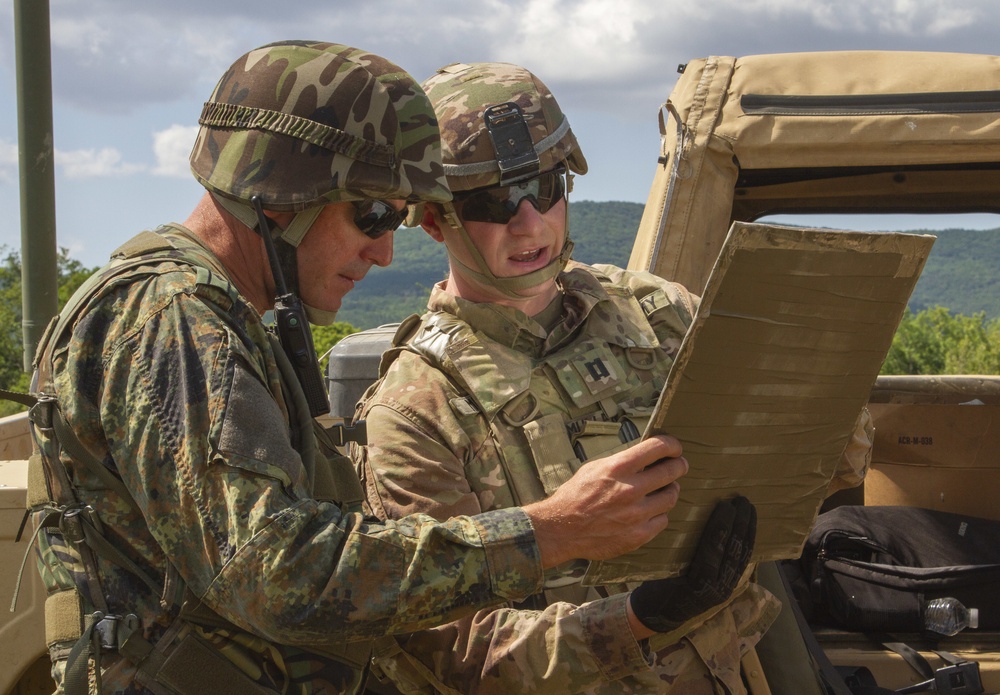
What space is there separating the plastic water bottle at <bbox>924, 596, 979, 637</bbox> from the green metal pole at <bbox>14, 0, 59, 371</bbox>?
3.40 metres

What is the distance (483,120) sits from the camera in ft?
9.10

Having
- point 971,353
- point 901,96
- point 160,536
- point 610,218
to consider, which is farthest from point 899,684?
point 610,218

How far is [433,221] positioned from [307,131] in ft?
3.09

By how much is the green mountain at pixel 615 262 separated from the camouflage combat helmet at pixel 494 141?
34.2m

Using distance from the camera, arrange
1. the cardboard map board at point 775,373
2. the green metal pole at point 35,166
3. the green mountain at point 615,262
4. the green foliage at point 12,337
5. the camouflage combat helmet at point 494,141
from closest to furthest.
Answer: the cardboard map board at point 775,373 → the camouflage combat helmet at point 494,141 → the green metal pole at point 35,166 → the green foliage at point 12,337 → the green mountain at point 615,262

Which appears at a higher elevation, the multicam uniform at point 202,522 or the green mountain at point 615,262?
the multicam uniform at point 202,522

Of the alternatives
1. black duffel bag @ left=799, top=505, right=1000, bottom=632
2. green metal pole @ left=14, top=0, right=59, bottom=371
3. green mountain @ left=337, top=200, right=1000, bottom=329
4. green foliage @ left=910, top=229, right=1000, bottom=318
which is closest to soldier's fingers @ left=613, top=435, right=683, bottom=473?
black duffel bag @ left=799, top=505, right=1000, bottom=632

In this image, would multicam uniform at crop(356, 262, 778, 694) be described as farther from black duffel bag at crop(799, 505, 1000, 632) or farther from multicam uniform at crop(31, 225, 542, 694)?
black duffel bag at crop(799, 505, 1000, 632)

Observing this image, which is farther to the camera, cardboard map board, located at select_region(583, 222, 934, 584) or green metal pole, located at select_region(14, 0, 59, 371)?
green metal pole, located at select_region(14, 0, 59, 371)

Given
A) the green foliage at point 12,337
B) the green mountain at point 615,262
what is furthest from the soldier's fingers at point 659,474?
the green mountain at point 615,262

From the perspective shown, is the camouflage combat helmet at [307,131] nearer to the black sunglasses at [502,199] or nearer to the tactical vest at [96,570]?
the tactical vest at [96,570]

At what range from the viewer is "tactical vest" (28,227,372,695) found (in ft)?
Answer: 5.80

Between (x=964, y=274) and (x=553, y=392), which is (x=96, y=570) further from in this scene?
(x=964, y=274)

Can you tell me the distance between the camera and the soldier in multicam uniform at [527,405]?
2367 mm
